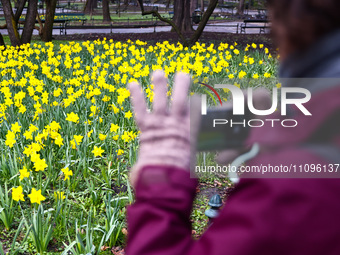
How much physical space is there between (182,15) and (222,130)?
1612 centimetres

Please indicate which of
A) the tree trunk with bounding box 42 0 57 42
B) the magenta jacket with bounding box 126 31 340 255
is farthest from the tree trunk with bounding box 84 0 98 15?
the magenta jacket with bounding box 126 31 340 255

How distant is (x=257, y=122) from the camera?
2.75 ft

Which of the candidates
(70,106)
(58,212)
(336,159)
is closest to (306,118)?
(336,159)

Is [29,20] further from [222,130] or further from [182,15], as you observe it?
[222,130]

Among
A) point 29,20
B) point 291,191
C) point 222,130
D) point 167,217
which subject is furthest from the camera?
point 29,20

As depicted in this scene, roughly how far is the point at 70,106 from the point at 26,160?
117 cm

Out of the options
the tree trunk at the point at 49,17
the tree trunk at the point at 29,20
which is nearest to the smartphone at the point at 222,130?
the tree trunk at the point at 29,20

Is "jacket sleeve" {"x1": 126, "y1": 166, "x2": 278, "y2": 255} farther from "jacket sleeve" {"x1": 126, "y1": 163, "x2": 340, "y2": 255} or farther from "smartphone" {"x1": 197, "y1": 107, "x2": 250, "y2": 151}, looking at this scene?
"smartphone" {"x1": 197, "y1": 107, "x2": 250, "y2": 151}

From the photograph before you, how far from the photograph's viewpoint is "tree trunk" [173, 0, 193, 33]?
15.7 metres

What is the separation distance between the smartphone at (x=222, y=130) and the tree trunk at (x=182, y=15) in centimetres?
1528

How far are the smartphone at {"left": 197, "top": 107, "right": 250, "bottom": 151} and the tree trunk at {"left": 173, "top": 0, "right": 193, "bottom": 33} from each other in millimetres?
15278

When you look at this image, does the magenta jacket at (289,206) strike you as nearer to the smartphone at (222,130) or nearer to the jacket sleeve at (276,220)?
the jacket sleeve at (276,220)

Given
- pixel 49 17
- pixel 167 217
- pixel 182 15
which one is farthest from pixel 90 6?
pixel 167 217

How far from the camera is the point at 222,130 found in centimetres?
90
